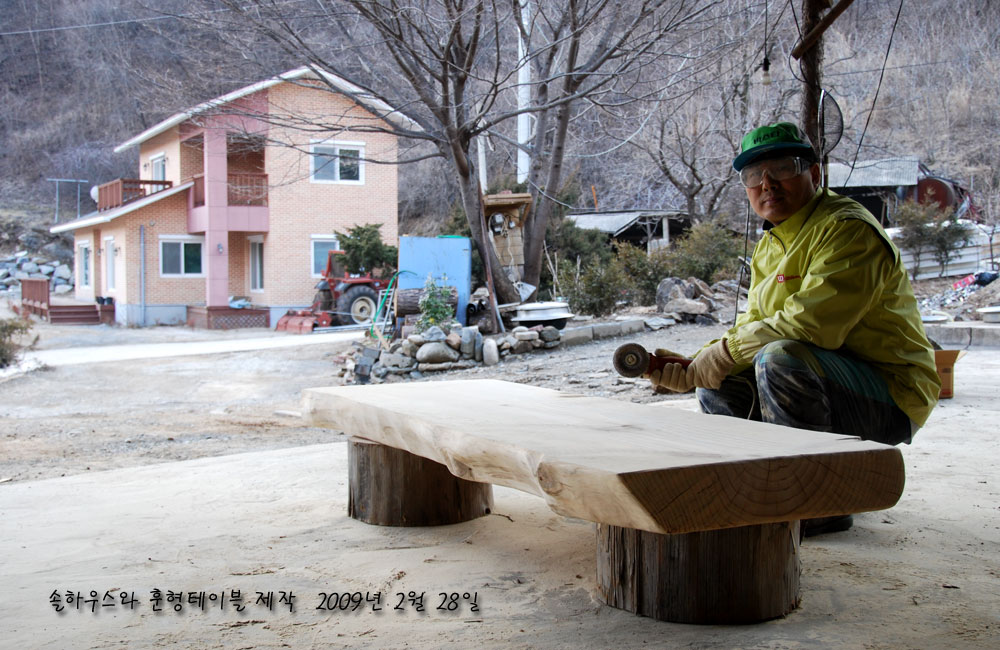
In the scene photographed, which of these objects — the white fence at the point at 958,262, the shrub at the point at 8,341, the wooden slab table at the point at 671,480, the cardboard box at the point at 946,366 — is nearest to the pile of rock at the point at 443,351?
the shrub at the point at 8,341

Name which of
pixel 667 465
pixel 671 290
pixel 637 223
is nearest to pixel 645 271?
pixel 671 290

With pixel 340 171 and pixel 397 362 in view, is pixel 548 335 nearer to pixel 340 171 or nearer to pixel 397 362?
pixel 397 362

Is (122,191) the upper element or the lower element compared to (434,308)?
upper

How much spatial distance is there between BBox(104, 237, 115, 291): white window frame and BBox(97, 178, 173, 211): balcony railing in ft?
3.45

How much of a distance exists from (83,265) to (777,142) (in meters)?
Result: 30.5

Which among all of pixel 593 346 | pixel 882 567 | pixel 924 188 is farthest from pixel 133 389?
pixel 924 188

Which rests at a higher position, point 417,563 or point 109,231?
point 109,231

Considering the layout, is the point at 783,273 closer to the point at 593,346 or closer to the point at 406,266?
the point at 593,346

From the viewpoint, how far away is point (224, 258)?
2359cm

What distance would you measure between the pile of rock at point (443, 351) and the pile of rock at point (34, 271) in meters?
25.0

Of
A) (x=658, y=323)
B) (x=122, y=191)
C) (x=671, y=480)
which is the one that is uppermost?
(x=122, y=191)

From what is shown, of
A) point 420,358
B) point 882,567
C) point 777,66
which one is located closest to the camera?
point 882,567

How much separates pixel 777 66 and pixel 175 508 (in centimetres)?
2805

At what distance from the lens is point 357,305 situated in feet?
68.9
